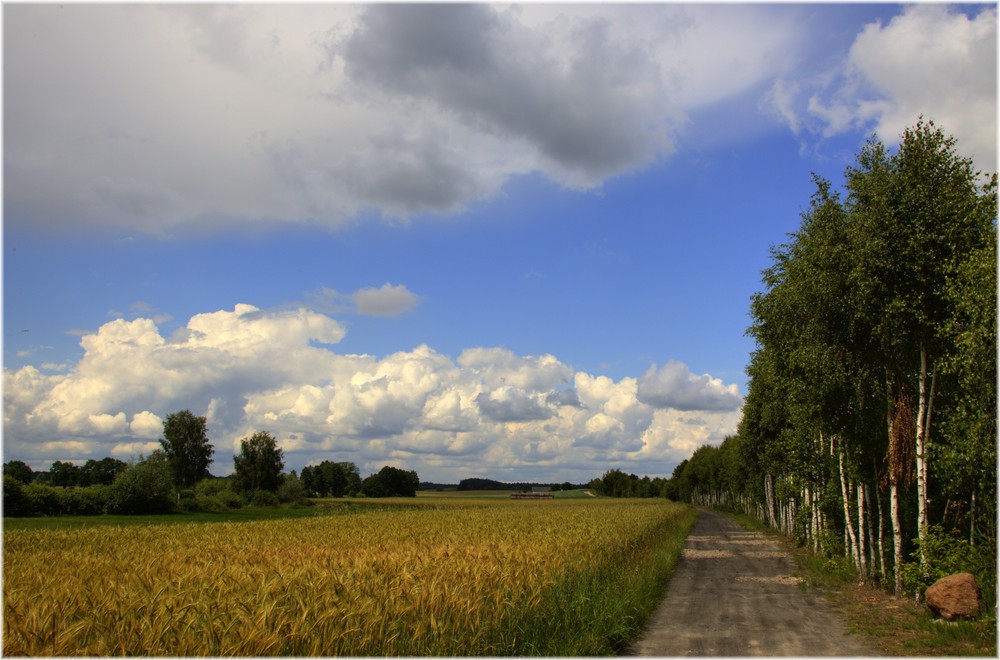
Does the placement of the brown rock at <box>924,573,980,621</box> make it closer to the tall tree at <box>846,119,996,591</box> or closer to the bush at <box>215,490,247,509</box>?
the tall tree at <box>846,119,996,591</box>

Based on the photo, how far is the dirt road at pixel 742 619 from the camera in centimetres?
1347

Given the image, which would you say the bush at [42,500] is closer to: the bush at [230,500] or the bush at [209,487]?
the bush at [230,500]

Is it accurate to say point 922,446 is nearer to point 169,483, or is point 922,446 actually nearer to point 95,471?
point 169,483

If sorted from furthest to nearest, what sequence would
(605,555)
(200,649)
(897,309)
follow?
(605,555), (897,309), (200,649)

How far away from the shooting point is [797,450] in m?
28.0

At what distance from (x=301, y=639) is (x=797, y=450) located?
2460 cm

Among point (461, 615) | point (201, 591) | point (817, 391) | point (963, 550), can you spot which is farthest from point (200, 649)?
point (817, 391)

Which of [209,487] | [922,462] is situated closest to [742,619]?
[922,462]

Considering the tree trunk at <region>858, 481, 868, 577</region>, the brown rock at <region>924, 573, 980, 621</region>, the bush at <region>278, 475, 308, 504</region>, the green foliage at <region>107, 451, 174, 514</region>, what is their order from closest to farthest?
the brown rock at <region>924, 573, 980, 621</region>
the tree trunk at <region>858, 481, 868, 577</region>
the green foliage at <region>107, 451, 174, 514</region>
the bush at <region>278, 475, 308, 504</region>

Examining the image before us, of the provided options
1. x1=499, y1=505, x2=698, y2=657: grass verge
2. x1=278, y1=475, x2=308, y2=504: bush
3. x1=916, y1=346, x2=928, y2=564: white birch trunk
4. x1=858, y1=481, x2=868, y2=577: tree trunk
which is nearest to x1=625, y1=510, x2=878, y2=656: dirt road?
x1=499, y1=505, x2=698, y2=657: grass verge

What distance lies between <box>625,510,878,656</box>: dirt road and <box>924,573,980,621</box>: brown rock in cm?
213

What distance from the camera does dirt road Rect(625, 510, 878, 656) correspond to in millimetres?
13469

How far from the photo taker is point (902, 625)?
15898mm

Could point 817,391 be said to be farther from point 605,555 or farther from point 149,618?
point 149,618
